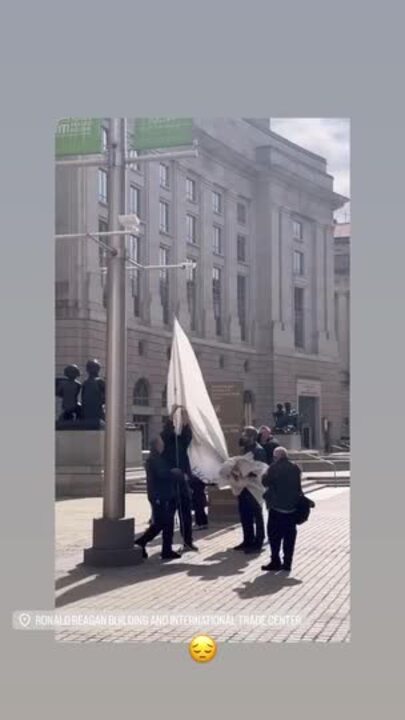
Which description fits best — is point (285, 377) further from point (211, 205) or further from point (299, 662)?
point (299, 662)

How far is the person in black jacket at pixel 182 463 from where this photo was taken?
8400 millimetres

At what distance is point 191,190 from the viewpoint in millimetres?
8359

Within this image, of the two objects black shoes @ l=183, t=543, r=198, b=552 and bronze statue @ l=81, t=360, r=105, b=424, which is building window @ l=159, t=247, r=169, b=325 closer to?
bronze statue @ l=81, t=360, r=105, b=424

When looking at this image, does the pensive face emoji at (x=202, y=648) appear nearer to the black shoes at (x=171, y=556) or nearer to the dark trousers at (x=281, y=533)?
the dark trousers at (x=281, y=533)

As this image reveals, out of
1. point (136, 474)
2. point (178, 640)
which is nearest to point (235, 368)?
point (178, 640)

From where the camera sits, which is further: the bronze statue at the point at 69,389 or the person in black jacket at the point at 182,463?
the person in black jacket at the point at 182,463

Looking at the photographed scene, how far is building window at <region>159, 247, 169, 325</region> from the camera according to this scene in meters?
8.41

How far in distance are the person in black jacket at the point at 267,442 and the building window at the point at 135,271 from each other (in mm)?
1884

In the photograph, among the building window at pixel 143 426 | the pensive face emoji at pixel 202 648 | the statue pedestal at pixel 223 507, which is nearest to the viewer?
the pensive face emoji at pixel 202 648

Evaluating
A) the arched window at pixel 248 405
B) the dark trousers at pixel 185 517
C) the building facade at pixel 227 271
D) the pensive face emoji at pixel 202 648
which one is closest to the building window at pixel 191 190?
the building facade at pixel 227 271

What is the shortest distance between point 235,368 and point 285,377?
1.31 feet

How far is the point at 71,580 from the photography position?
6.71 meters

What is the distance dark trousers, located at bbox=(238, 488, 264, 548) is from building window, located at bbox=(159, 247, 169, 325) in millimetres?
1690

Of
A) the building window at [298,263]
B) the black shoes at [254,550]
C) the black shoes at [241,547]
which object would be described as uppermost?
the building window at [298,263]
